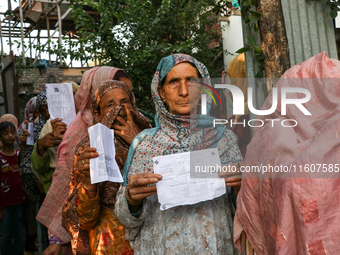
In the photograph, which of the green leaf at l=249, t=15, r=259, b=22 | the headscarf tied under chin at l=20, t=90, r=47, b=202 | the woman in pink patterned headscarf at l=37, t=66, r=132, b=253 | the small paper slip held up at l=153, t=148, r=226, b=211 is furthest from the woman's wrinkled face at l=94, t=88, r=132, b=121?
the headscarf tied under chin at l=20, t=90, r=47, b=202

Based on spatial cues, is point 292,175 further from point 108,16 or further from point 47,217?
point 108,16

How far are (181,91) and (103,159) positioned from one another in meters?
0.60

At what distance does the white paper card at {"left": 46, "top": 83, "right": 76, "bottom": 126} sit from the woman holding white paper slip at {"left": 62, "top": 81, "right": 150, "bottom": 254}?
80 centimetres

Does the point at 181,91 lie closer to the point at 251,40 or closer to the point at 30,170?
the point at 251,40

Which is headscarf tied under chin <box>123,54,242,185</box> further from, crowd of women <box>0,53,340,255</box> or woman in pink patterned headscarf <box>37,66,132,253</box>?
woman in pink patterned headscarf <box>37,66,132,253</box>

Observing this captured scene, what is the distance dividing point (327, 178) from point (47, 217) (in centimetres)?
240

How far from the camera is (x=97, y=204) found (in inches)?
81.3

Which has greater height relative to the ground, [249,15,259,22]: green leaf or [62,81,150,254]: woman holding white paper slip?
[249,15,259,22]: green leaf

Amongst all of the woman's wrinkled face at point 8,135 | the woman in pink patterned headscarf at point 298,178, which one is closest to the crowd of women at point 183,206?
the woman in pink patterned headscarf at point 298,178

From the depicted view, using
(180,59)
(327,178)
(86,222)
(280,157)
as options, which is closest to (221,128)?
(180,59)

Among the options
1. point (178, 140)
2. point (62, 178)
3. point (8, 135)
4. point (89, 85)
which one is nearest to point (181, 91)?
point (178, 140)

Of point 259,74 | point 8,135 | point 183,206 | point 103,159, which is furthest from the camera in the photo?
point 8,135

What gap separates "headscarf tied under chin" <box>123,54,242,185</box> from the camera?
1.87m

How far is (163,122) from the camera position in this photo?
1978 millimetres
